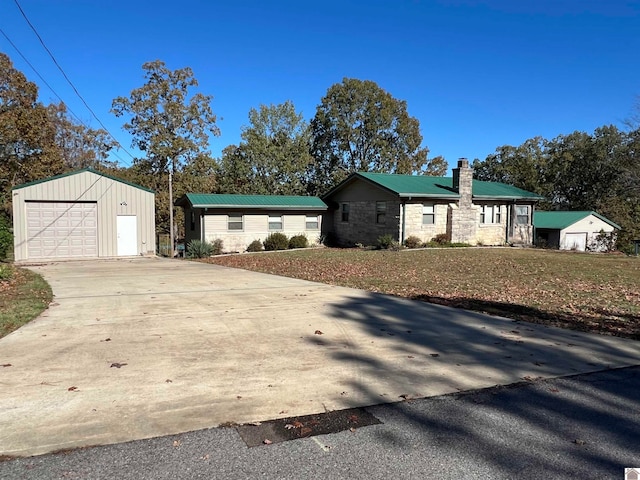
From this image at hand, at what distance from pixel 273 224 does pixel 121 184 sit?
882 centimetres

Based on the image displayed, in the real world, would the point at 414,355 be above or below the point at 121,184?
below

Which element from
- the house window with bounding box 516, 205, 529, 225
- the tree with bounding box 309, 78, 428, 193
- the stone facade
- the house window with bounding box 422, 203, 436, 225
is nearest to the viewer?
the stone facade

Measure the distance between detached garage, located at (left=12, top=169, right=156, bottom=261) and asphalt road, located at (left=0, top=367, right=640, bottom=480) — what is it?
19.9m

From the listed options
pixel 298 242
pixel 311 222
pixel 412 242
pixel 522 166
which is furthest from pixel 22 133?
pixel 522 166

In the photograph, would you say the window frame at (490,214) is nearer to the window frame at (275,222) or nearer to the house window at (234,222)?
the window frame at (275,222)

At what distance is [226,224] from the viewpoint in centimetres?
2556

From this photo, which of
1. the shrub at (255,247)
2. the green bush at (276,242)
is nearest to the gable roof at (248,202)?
the green bush at (276,242)

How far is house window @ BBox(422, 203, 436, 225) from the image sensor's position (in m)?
25.7

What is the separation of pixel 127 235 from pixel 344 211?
13093mm

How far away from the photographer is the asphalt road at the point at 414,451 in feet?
9.63

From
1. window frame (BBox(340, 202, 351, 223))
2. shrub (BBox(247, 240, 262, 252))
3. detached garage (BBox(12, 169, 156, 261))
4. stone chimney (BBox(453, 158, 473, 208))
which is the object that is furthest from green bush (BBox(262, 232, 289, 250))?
stone chimney (BBox(453, 158, 473, 208))

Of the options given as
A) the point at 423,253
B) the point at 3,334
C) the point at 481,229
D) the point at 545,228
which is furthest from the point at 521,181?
the point at 3,334

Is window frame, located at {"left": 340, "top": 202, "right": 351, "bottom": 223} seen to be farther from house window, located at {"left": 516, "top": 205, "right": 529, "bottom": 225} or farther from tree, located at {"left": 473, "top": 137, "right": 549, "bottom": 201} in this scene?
tree, located at {"left": 473, "top": 137, "right": 549, "bottom": 201}

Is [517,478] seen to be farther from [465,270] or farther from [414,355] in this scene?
[465,270]
